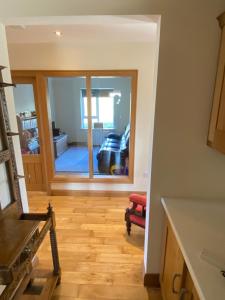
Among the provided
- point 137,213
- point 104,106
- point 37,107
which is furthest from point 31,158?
point 137,213

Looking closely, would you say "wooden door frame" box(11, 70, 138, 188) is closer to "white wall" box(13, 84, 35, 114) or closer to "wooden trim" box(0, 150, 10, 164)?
"white wall" box(13, 84, 35, 114)

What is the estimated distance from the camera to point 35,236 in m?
1.35

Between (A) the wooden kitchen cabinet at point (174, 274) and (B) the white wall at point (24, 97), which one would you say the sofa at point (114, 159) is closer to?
(B) the white wall at point (24, 97)

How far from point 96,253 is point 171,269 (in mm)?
1082

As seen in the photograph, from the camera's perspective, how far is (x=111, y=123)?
478cm

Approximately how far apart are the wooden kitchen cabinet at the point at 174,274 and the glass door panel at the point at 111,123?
82.6 inches

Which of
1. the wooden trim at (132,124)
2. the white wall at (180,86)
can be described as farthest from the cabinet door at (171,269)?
the wooden trim at (132,124)

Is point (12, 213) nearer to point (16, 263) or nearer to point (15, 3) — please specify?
point (16, 263)

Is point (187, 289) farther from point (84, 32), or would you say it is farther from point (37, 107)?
point (37, 107)

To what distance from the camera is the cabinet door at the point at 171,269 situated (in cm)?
120

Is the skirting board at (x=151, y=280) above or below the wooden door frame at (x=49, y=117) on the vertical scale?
below

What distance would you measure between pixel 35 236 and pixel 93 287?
2.98 feet

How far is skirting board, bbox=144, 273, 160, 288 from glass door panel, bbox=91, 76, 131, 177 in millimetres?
1963

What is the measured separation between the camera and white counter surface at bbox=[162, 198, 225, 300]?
854 mm
